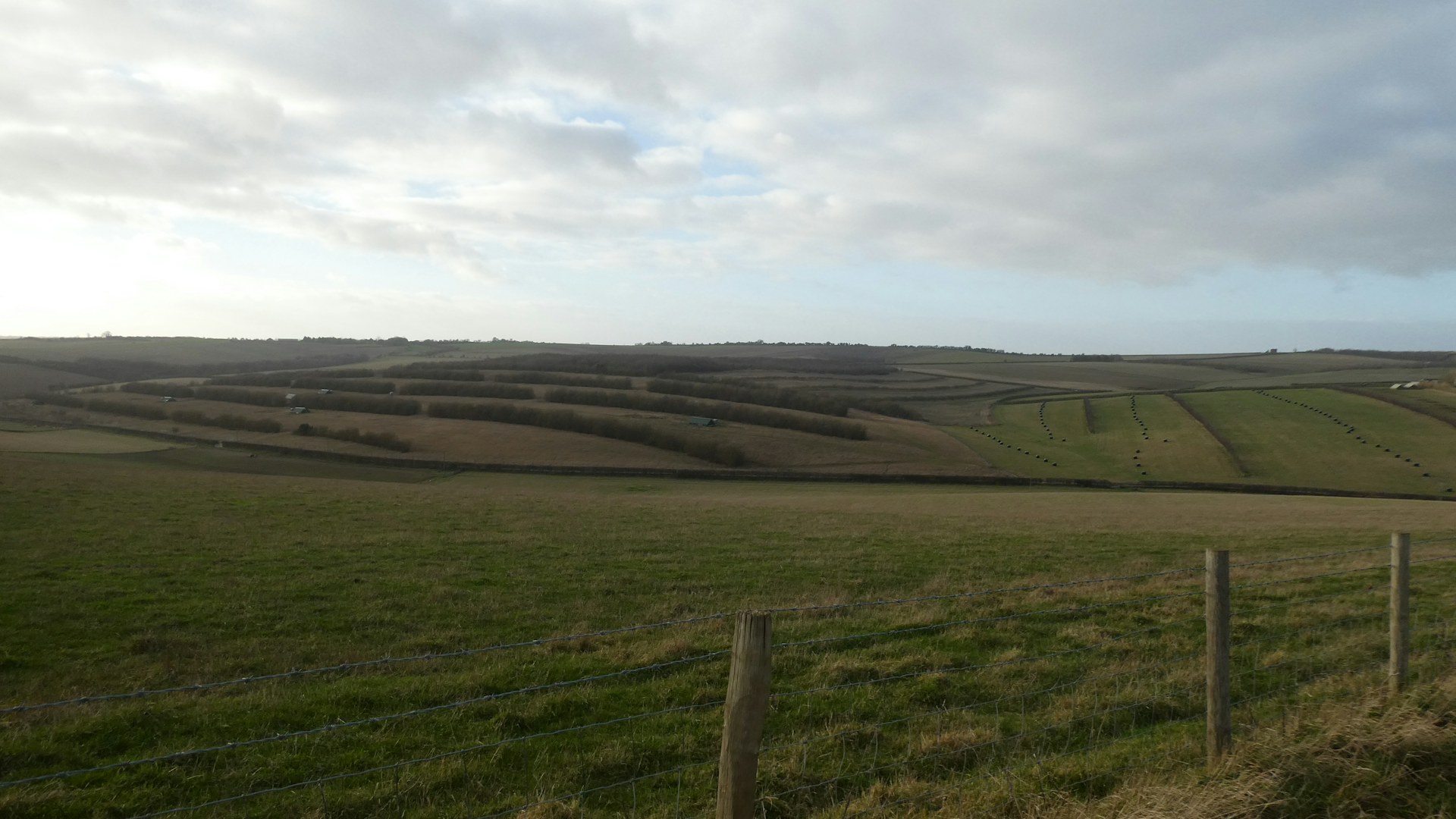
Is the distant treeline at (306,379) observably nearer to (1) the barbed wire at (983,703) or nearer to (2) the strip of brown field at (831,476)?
(2) the strip of brown field at (831,476)

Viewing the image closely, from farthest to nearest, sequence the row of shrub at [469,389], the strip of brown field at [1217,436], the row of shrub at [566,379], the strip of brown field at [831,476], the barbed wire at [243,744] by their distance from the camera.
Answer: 1. the row of shrub at [566,379]
2. the row of shrub at [469,389]
3. the strip of brown field at [1217,436]
4. the strip of brown field at [831,476]
5. the barbed wire at [243,744]

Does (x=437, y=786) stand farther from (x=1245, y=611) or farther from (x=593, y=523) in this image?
(x=593, y=523)

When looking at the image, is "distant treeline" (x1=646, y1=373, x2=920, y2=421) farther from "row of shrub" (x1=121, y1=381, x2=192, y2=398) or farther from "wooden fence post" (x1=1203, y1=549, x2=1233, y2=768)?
"wooden fence post" (x1=1203, y1=549, x2=1233, y2=768)

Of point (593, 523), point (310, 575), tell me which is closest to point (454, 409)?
point (593, 523)

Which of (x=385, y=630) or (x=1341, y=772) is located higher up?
(x=1341, y=772)

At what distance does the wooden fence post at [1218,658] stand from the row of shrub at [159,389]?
12487 cm

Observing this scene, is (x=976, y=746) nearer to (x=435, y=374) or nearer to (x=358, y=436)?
(x=358, y=436)

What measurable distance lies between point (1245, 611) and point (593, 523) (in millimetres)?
19335

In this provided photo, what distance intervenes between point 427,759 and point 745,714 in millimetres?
3189

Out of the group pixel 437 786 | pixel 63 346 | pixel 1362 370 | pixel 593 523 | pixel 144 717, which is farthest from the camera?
pixel 63 346

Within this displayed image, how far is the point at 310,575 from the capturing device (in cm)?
1664

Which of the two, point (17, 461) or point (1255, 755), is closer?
point (1255, 755)

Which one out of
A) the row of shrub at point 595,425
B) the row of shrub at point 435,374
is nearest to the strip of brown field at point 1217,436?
the row of shrub at point 595,425

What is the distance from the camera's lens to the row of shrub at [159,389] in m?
111
